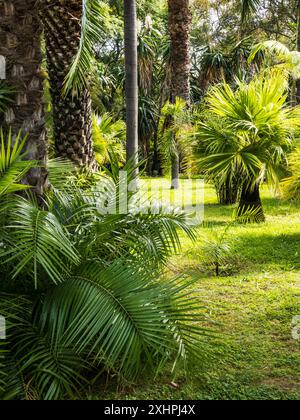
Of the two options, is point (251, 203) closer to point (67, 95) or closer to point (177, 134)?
point (177, 134)

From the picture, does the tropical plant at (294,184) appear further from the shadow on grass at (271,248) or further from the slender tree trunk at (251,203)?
the slender tree trunk at (251,203)

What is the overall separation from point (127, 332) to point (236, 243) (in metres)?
4.49

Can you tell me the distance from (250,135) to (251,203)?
1.35m

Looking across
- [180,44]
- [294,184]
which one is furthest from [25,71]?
[180,44]

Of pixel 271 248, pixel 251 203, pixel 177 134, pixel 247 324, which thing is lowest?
pixel 247 324

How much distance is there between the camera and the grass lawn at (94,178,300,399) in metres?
3.31

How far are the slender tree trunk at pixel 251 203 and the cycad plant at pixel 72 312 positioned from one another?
5.41 m

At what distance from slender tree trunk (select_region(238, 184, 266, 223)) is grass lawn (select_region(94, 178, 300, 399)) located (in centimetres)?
85

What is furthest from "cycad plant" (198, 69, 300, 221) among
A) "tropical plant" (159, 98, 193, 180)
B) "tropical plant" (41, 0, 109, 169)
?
"tropical plant" (41, 0, 109, 169)

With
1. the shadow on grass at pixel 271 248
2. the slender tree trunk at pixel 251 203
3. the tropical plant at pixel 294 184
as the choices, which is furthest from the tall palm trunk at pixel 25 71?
the slender tree trunk at pixel 251 203

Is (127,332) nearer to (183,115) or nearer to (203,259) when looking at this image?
(203,259)

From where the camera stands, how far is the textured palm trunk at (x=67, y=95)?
7320mm

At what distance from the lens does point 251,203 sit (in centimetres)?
911
